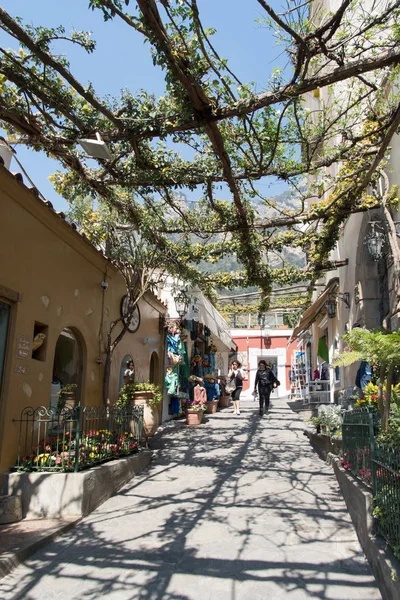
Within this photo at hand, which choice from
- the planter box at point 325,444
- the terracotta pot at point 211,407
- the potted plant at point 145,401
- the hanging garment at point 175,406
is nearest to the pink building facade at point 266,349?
the terracotta pot at point 211,407

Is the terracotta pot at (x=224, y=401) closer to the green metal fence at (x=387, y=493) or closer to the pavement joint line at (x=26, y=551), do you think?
the pavement joint line at (x=26, y=551)

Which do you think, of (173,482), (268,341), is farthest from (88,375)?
(268,341)

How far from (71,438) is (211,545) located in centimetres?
239

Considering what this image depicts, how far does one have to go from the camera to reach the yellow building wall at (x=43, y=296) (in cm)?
503

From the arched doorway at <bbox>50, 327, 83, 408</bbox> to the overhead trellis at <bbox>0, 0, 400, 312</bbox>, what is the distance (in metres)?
2.17

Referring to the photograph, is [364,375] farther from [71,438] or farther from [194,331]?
[194,331]

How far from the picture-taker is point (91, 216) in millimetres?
9109

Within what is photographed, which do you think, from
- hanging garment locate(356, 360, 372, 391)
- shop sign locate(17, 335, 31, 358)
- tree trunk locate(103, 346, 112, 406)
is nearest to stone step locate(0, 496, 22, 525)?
shop sign locate(17, 335, 31, 358)

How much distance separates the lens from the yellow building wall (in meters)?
5.03

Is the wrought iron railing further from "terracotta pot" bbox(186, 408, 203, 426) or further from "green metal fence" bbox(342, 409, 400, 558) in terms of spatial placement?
"terracotta pot" bbox(186, 408, 203, 426)

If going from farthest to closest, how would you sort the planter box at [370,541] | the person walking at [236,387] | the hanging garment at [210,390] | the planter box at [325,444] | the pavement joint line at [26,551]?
the hanging garment at [210,390] < the person walking at [236,387] < the planter box at [325,444] < the pavement joint line at [26,551] < the planter box at [370,541]

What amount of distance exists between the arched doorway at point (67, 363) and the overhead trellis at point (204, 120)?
2169 millimetres

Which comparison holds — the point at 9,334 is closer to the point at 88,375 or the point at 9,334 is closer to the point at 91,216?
the point at 88,375

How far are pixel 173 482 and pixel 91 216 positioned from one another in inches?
220
